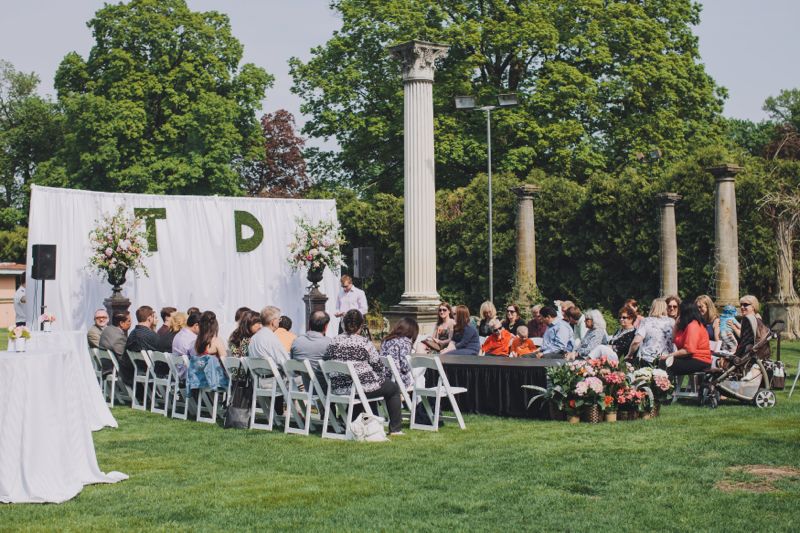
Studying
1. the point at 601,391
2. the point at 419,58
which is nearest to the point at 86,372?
the point at 601,391

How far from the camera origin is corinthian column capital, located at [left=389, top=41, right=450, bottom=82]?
1988cm

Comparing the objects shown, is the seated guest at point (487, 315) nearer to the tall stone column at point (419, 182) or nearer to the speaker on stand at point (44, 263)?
the tall stone column at point (419, 182)

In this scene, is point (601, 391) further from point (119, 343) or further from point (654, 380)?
point (119, 343)

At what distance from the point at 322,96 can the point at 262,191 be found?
15.2 metres

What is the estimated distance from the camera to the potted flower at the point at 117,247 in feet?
62.1

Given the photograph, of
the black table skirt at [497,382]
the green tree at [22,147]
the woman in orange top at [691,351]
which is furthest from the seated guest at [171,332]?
the green tree at [22,147]

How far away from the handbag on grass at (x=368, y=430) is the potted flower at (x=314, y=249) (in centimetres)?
1137

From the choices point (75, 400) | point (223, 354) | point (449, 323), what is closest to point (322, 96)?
point (449, 323)

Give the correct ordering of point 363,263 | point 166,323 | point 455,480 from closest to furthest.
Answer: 1. point 455,480
2. point 166,323
3. point 363,263

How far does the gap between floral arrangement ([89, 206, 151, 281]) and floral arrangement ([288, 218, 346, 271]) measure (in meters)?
3.37

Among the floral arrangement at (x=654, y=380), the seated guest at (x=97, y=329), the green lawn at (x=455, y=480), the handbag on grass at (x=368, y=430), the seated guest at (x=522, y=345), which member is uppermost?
the seated guest at (x=97, y=329)

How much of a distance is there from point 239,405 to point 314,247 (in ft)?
33.9

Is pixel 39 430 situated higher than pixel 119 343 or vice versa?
pixel 119 343

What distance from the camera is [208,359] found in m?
11.8
